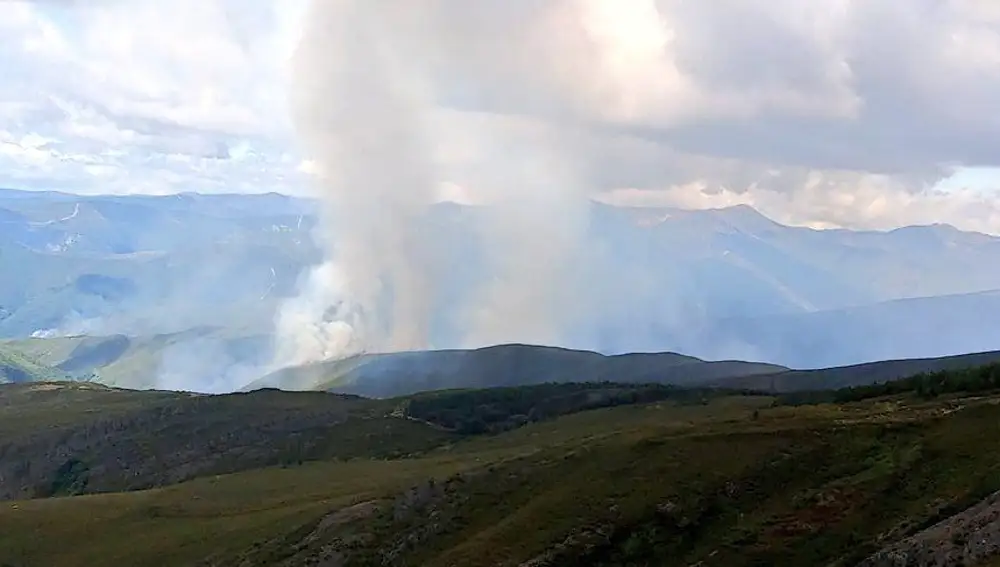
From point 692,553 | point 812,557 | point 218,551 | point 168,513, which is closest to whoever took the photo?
point 812,557

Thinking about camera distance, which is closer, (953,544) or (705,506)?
(953,544)

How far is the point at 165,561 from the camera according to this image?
116 m

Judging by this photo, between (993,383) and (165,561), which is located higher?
(993,383)

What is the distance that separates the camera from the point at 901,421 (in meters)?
86.8

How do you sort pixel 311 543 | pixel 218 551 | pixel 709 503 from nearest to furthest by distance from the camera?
1. pixel 709 503
2. pixel 311 543
3. pixel 218 551

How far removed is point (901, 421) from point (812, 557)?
27642 mm

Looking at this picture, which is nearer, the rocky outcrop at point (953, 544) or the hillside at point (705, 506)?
the rocky outcrop at point (953, 544)

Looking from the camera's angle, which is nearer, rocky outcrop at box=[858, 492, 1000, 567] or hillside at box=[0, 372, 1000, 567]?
rocky outcrop at box=[858, 492, 1000, 567]

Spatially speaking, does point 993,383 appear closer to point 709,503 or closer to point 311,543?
point 709,503

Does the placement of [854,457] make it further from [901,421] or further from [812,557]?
[812,557]

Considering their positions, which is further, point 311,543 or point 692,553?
point 311,543

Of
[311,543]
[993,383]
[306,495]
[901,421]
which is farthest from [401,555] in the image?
[993,383]

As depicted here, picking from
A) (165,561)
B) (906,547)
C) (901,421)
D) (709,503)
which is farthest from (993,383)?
(165,561)

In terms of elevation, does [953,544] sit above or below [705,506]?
below
